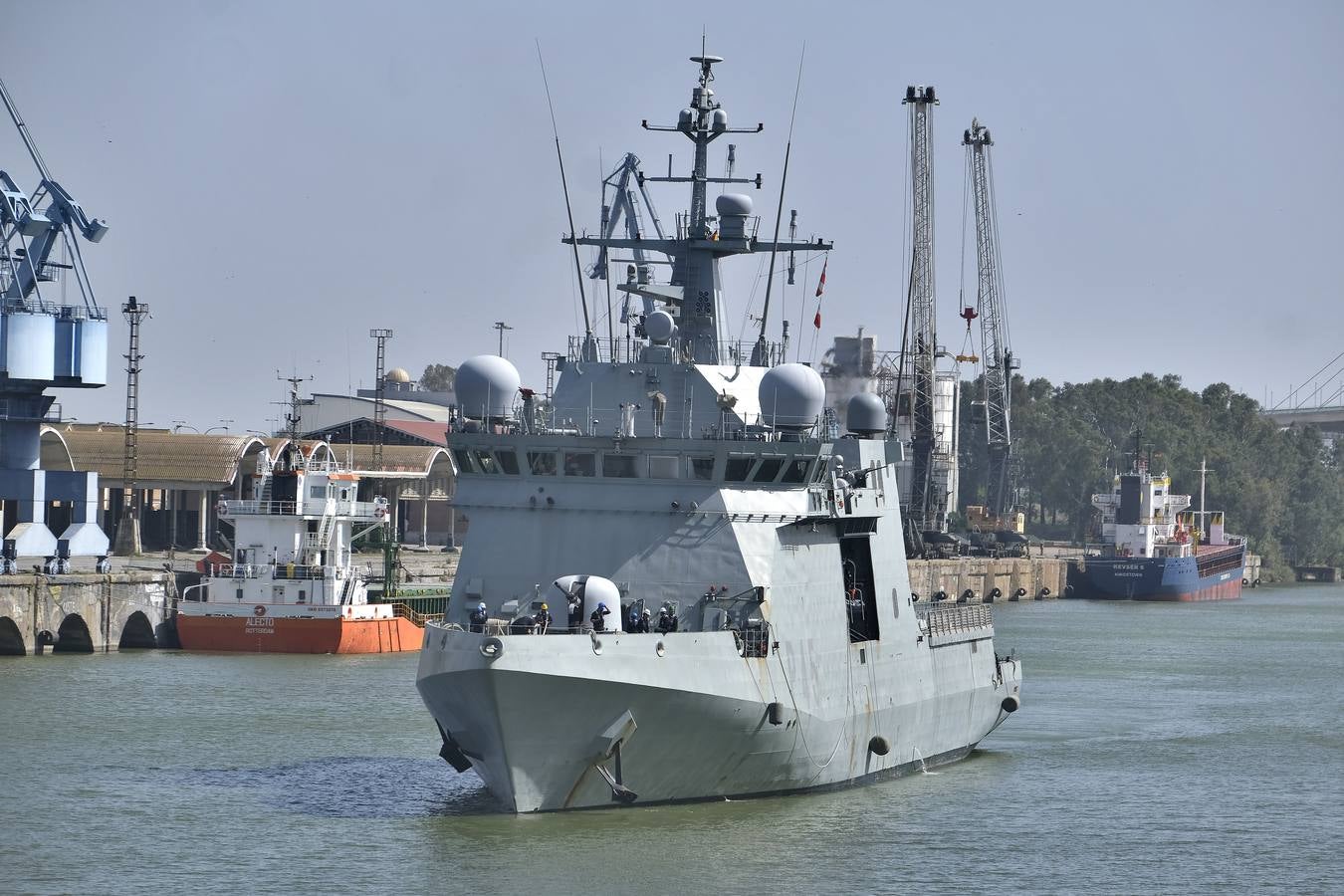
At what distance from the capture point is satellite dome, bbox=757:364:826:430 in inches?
1180

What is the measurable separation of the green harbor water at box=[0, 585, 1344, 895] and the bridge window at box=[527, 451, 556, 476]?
5.29 m

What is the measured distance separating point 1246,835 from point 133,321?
45012mm

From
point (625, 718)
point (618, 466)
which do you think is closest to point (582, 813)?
point (625, 718)

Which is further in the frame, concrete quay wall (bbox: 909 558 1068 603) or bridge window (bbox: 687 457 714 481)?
concrete quay wall (bbox: 909 558 1068 603)

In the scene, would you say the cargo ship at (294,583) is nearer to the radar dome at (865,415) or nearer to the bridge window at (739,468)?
the radar dome at (865,415)

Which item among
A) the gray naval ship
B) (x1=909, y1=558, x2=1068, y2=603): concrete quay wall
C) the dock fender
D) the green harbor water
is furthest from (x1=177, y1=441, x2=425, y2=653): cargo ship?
(x1=909, y1=558, x2=1068, y2=603): concrete quay wall

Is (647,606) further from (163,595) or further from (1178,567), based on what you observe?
(1178,567)

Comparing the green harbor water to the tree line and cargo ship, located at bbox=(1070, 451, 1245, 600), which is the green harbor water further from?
the tree line

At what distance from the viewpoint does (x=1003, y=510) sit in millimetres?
124188

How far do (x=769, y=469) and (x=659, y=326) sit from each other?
11.0 ft

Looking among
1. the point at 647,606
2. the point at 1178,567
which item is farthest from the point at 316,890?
the point at 1178,567

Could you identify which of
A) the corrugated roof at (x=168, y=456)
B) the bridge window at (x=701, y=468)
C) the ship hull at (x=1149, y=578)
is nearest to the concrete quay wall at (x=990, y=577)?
the ship hull at (x=1149, y=578)

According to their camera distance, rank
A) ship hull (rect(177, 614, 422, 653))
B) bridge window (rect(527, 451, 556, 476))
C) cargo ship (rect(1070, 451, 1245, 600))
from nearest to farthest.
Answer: bridge window (rect(527, 451, 556, 476)), ship hull (rect(177, 614, 422, 653)), cargo ship (rect(1070, 451, 1245, 600))

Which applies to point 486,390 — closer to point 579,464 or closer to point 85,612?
point 579,464
